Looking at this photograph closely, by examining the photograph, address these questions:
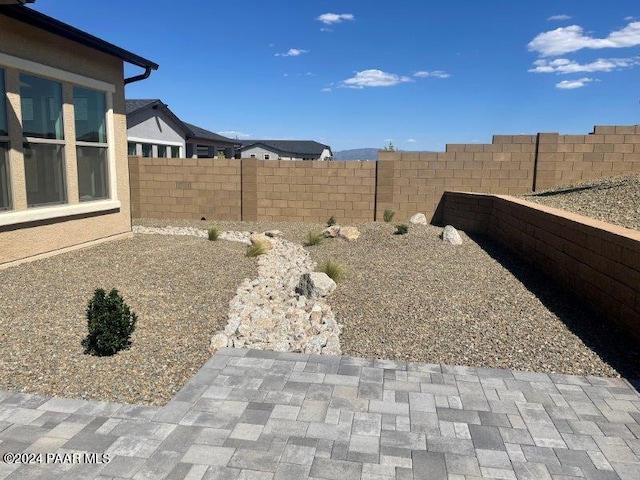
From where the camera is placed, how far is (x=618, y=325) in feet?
17.5

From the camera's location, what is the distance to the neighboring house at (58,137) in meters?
7.54

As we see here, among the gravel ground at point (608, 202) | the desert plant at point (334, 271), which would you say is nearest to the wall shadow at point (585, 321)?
the gravel ground at point (608, 202)

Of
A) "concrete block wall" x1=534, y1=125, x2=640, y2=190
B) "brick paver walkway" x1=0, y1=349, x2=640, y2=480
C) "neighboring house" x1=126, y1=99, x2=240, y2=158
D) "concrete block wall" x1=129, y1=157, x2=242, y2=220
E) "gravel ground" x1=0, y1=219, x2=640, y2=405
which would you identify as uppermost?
"neighboring house" x1=126, y1=99, x2=240, y2=158

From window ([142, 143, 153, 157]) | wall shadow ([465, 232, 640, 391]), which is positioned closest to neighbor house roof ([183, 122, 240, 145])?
window ([142, 143, 153, 157])

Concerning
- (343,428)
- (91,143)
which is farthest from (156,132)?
(343,428)

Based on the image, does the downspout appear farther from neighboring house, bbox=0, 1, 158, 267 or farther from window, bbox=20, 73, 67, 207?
window, bbox=20, 73, 67, 207

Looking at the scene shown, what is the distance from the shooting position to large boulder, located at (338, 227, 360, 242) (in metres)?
11.5

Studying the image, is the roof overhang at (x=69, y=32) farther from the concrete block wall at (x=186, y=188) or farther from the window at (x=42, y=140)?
the concrete block wall at (x=186, y=188)

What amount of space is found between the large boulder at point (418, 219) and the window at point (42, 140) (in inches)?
358

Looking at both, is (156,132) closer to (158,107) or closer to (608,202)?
(158,107)

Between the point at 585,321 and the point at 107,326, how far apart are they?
5504 millimetres

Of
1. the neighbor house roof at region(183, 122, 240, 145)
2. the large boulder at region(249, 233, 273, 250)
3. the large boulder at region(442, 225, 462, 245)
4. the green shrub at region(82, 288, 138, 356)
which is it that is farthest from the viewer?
the neighbor house roof at region(183, 122, 240, 145)

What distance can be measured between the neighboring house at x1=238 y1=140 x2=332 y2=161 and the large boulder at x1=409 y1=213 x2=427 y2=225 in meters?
28.3

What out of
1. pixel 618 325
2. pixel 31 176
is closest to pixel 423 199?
pixel 618 325
